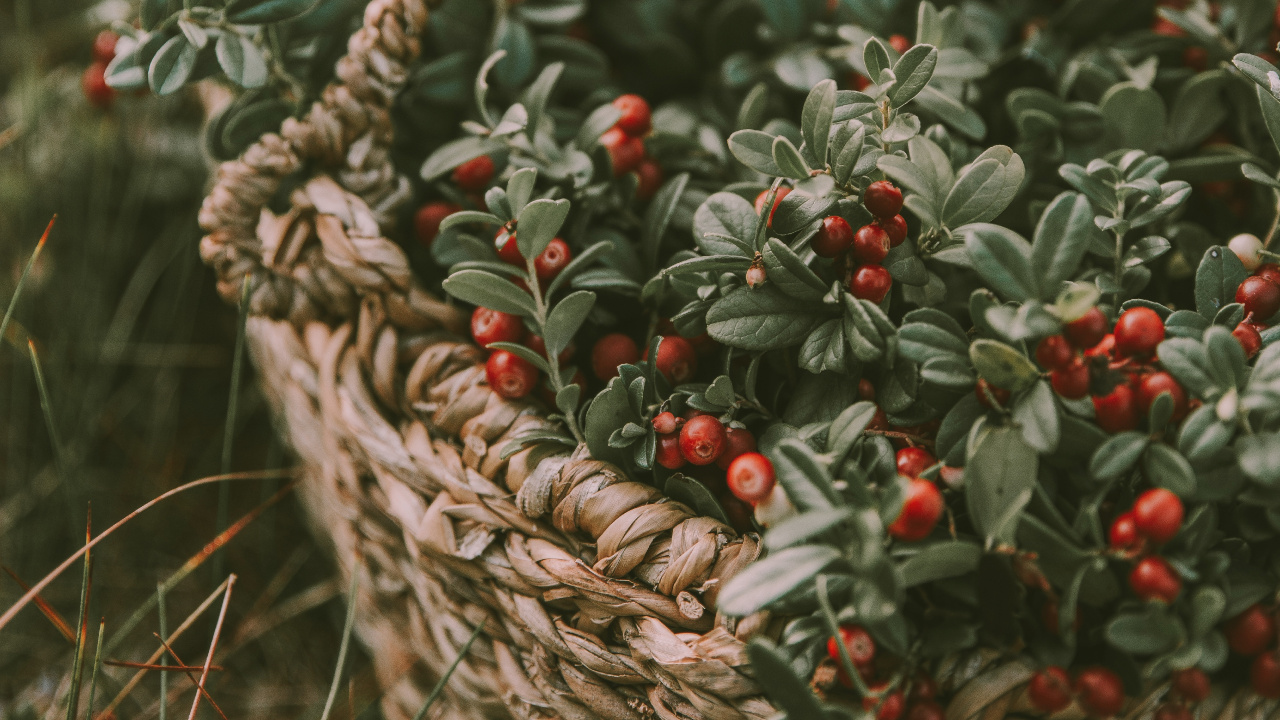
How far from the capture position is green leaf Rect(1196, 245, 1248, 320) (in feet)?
2.51

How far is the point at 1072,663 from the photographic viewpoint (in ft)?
2.28

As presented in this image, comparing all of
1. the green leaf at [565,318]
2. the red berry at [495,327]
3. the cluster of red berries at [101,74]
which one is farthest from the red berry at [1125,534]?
the cluster of red berries at [101,74]

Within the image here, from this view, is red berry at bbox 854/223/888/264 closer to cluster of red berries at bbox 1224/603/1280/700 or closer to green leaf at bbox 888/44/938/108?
green leaf at bbox 888/44/938/108

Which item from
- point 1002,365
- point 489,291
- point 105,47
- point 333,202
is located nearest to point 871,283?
point 1002,365

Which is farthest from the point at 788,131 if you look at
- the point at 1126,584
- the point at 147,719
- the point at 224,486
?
the point at 147,719

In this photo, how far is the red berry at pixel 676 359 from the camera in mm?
858

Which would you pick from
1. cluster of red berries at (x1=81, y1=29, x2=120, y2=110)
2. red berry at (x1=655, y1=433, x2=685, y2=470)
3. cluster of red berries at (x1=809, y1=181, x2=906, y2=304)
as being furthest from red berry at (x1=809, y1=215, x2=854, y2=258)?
cluster of red berries at (x1=81, y1=29, x2=120, y2=110)

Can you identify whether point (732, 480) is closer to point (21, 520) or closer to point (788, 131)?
point (788, 131)

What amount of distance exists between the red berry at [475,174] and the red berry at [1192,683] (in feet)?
2.70

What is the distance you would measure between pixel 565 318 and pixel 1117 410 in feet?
→ 1.53

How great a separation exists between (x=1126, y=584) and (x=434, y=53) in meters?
0.97

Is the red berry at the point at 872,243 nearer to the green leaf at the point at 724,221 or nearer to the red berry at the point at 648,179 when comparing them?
the green leaf at the point at 724,221

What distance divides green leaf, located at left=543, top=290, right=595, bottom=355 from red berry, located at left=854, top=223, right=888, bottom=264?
0.78 feet

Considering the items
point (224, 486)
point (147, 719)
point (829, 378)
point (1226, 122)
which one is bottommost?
point (147, 719)
